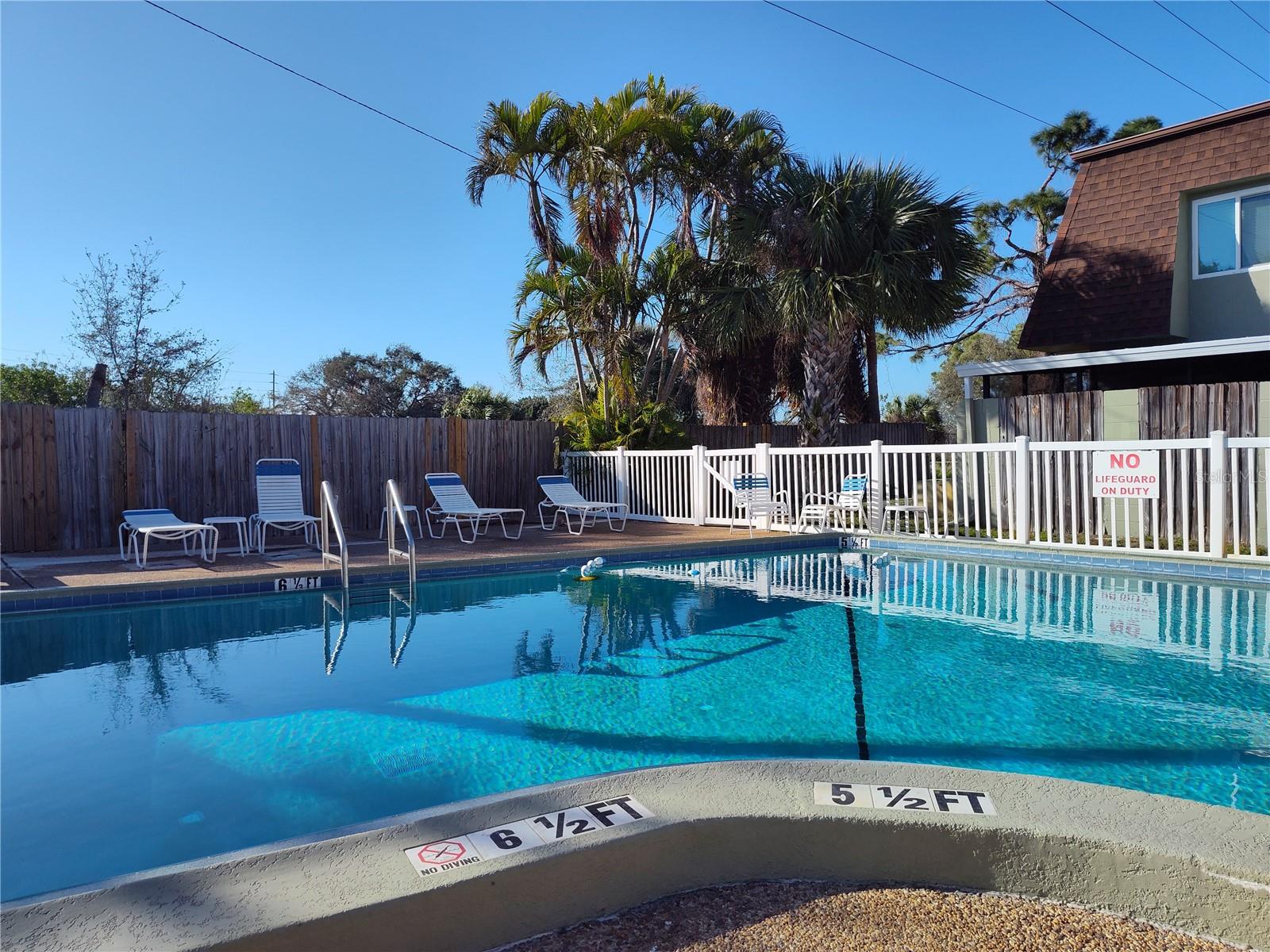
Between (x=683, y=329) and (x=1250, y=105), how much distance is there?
9027 millimetres

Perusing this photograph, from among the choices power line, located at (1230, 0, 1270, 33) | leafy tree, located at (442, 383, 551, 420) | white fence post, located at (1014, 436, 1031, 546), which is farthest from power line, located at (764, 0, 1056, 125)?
leafy tree, located at (442, 383, 551, 420)

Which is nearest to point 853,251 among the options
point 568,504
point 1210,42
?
point 568,504

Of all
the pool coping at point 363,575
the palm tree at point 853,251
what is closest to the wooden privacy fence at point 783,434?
the palm tree at point 853,251

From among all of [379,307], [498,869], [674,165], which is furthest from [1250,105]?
[379,307]

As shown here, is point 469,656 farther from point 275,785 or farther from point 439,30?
point 439,30

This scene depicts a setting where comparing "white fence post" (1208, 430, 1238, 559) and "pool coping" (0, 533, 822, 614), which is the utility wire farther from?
"white fence post" (1208, 430, 1238, 559)

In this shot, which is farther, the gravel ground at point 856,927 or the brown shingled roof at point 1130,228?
the brown shingled roof at point 1130,228

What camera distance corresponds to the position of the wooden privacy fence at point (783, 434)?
16.1m

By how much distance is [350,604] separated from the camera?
727cm

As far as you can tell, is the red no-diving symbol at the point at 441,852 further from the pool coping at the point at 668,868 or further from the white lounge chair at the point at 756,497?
the white lounge chair at the point at 756,497

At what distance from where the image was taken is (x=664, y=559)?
9.62m

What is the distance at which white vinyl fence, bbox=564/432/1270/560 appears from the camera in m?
7.96

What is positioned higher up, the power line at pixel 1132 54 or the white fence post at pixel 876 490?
the power line at pixel 1132 54

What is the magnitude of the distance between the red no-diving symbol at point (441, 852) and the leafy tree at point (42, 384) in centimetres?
2142
